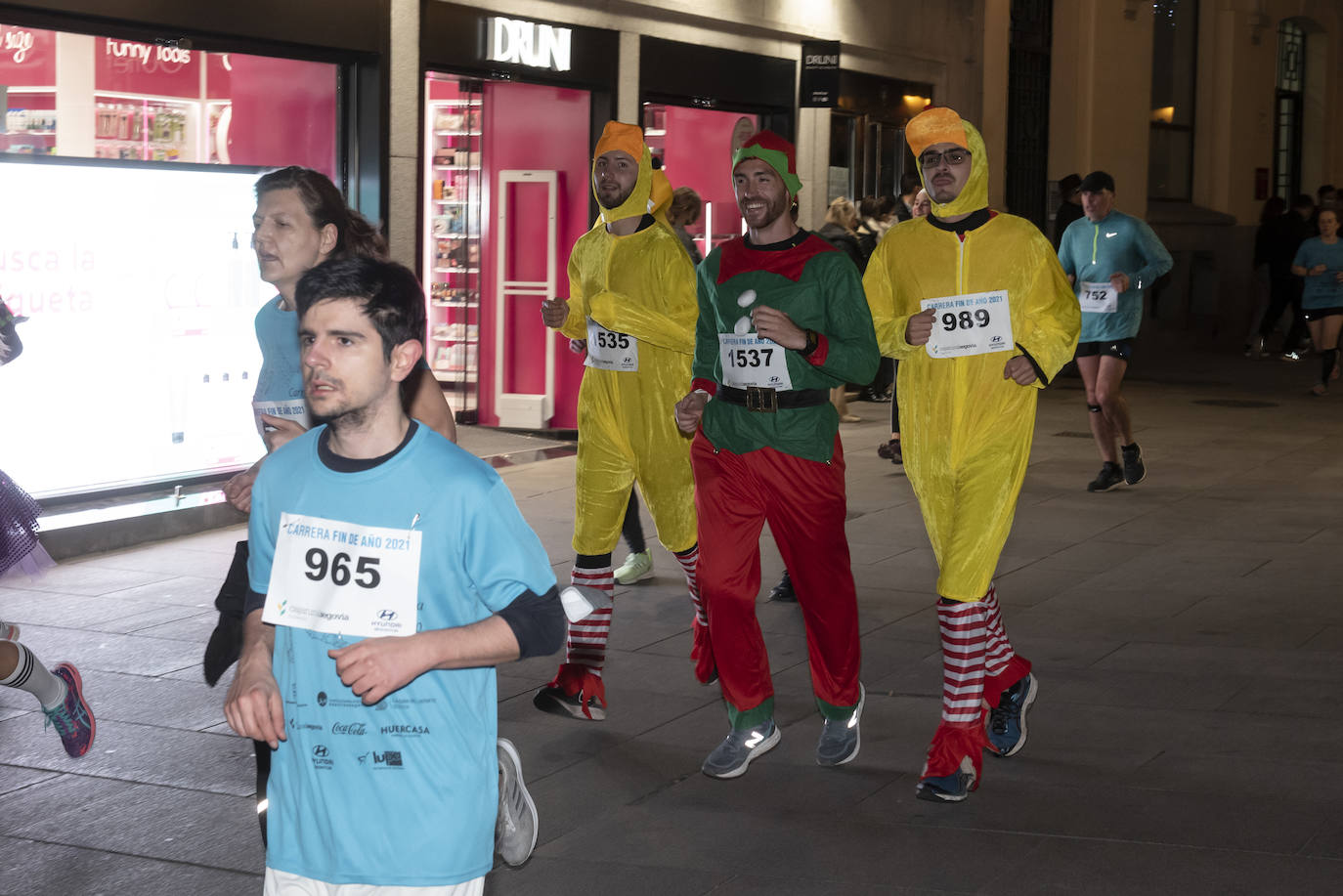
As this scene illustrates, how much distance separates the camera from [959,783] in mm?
5168

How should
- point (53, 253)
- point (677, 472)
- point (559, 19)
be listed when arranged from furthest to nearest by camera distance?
point (559, 19), point (53, 253), point (677, 472)

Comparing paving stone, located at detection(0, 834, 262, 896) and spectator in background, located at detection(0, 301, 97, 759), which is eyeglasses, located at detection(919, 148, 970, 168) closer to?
paving stone, located at detection(0, 834, 262, 896)

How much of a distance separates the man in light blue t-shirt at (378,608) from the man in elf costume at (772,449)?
8.03ft

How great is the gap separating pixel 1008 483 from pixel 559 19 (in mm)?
9162

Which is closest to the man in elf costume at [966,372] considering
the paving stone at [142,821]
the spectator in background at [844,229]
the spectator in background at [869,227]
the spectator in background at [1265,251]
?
the paving stone at [142,821]

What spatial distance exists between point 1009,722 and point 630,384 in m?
1.88

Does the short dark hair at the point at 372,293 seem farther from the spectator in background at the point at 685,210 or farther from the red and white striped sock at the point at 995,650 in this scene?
the spectator in background at the point at 685,210

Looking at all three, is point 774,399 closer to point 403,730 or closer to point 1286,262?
point 403,730

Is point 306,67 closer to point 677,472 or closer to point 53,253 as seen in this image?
point 53,253

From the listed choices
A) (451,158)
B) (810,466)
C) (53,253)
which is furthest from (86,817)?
(451,158)

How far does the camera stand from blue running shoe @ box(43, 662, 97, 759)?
5523mm

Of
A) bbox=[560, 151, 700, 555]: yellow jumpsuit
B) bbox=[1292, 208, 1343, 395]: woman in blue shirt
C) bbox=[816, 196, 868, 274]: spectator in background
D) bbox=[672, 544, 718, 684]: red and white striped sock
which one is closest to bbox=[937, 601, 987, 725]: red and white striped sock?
bbox=[672, 544, 718, 684]: red and white striped sock

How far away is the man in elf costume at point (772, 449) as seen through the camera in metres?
5.41

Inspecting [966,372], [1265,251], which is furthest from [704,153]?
[1265,251]
